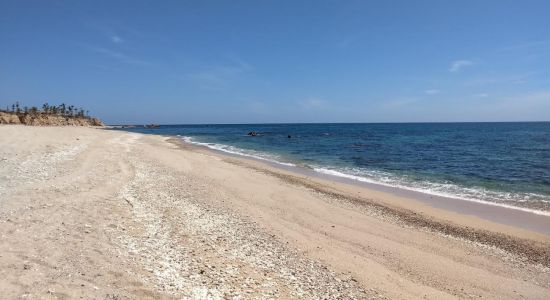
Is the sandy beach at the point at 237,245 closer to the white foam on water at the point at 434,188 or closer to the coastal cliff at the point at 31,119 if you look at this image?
the white foam on water at the point at 434,188

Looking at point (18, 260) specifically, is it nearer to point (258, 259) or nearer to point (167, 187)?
point (258, 259)

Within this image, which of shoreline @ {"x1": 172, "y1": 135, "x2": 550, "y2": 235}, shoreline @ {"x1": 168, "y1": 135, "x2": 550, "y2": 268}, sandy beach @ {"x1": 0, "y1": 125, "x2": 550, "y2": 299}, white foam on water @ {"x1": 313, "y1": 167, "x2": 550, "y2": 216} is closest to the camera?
sandy beach @ {"x1": 0, "y1": 125, "x2": 550, "y2": 299}

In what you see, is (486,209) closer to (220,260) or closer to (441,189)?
(441,189)

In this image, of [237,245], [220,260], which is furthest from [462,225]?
[220,260]

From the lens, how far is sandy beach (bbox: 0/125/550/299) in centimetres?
607

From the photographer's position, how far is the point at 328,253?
8.55m

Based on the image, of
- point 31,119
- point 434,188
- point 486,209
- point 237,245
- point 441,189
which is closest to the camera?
point 237,245

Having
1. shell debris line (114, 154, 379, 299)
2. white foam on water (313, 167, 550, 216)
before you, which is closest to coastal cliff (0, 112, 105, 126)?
white foam on water (313, 167, 550, 216)

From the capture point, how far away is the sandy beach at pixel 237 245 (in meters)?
6.07

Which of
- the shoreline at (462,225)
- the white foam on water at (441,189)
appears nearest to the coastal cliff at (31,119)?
the white foam on water at (441,189)

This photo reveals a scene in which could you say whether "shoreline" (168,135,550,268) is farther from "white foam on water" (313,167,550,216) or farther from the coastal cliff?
the coastal cliff

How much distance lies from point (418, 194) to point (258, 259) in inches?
494

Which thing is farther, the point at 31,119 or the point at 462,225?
the point at 31,119

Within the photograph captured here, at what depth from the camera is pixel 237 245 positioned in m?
8.27
